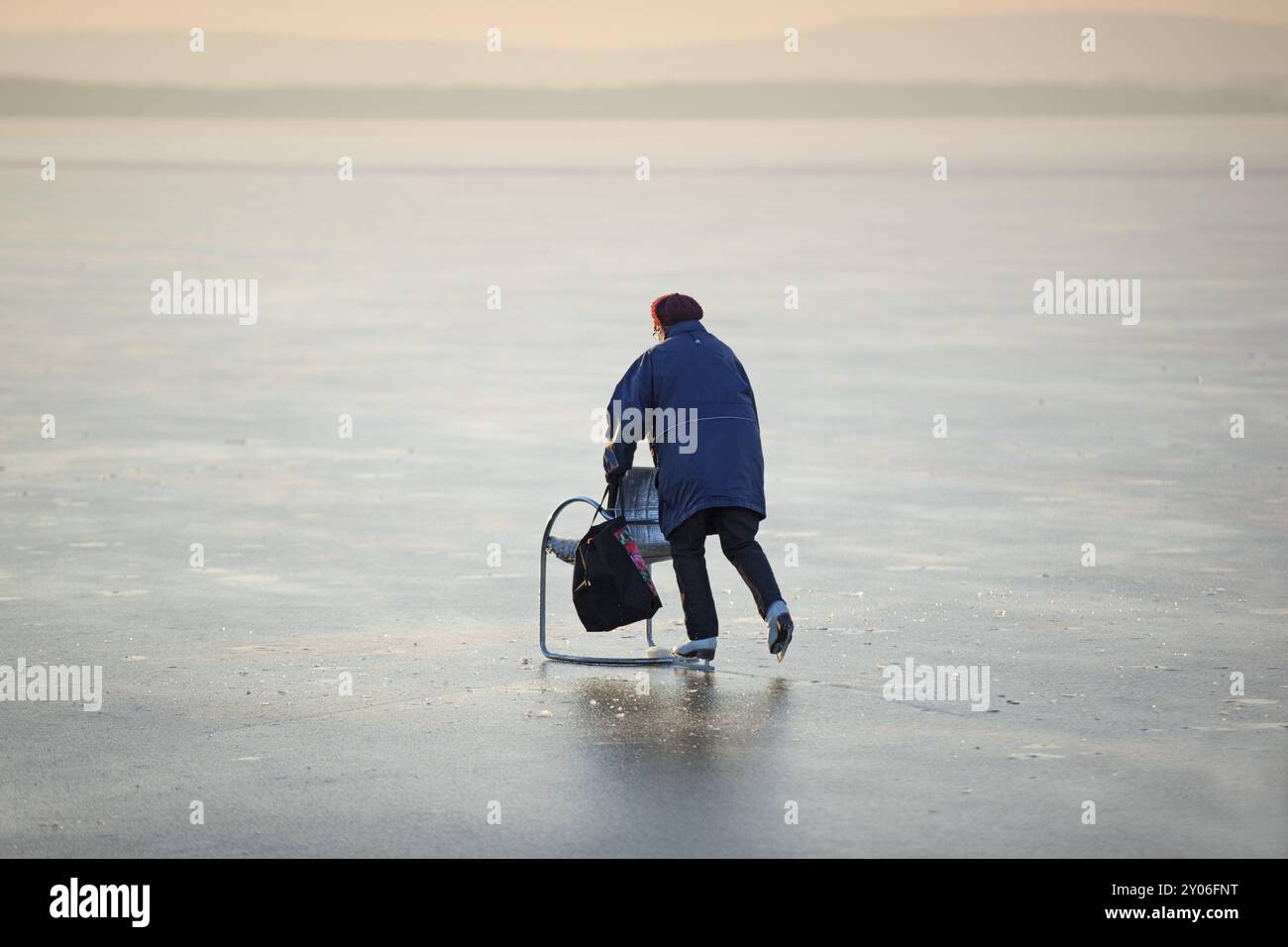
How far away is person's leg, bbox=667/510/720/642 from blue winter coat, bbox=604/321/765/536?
3.1 inches

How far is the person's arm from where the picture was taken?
8430 millimetres

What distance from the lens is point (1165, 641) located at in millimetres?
8734

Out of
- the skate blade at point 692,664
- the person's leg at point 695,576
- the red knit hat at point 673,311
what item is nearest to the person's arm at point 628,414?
the red knit hat at point 673,311

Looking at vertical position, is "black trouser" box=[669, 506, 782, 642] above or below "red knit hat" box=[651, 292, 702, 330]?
below

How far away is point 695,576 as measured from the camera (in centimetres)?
844

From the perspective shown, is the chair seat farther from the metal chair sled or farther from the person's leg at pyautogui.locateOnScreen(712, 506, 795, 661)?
the person's leg at pyautogui.locateOnScreen(712, 506, 795, 661)

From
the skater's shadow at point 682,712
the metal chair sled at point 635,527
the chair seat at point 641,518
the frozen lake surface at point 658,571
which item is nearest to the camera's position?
the frozen lake surface at point 658,571

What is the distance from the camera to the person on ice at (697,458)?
27.4 feet

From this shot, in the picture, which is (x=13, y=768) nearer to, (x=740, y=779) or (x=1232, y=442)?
(x=740, y=779)

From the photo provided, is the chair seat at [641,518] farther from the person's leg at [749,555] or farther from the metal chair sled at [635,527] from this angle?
the person's leg at [749,555]

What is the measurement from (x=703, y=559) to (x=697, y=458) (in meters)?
0.46

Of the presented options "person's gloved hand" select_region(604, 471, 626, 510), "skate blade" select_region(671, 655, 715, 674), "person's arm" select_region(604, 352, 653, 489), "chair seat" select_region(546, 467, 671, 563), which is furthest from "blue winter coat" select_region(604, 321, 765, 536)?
"skate blade" select_region(671, 655, 715, 674)

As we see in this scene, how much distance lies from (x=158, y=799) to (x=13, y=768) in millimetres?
728
